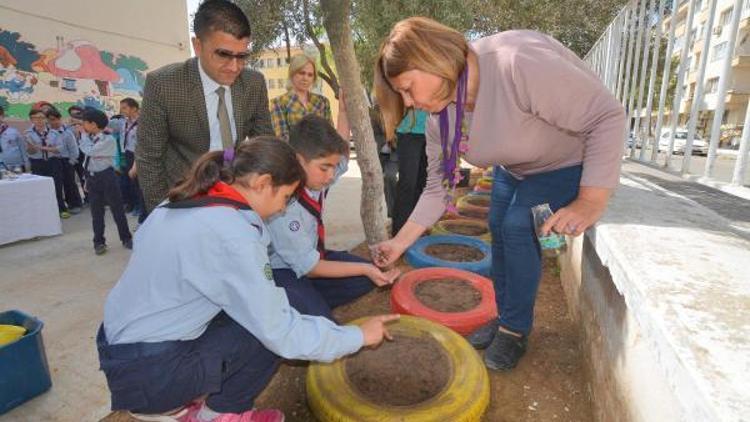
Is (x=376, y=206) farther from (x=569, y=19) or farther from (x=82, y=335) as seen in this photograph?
(x=569, y=19)

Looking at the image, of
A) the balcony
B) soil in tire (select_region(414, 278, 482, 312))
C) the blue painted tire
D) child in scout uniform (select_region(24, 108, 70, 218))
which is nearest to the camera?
soil in tire (select_region(414, 278, 482, 312))

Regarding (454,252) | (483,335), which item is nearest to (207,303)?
(483,335)

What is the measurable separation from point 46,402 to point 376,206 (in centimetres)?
244

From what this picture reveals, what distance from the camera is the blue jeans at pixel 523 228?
75.2 inches

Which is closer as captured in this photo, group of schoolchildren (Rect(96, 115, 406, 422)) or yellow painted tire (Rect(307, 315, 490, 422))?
group of schoolchildren (Rect(96, 115, 406, 422))

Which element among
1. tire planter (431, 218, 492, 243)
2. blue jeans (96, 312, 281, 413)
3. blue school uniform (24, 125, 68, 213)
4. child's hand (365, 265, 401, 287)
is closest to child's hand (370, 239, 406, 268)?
child's hand (365, 265, 401, 287)

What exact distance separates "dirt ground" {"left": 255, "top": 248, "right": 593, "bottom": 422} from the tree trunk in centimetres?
155

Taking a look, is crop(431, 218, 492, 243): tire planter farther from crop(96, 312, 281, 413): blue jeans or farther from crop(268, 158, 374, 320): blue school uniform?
crop(96, 312, 281, 413): blue jeans

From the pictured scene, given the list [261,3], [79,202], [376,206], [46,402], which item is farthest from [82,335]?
[261,3]

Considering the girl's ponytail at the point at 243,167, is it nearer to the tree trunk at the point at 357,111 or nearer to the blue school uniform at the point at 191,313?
the blue school uniform at the point at 191,313

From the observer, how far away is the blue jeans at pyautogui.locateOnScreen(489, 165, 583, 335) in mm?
1910

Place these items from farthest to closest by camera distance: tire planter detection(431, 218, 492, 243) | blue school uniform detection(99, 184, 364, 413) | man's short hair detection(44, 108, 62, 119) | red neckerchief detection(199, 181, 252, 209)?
man's short hair detection(44, 108, 62, 119)
tire planter detection(431, 218, 492, 243)
red neckerchief detection(199, 181, 252, 209)
blue school uniform detection(99, 184, 364, 413)

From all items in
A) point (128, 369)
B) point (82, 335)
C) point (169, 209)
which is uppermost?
point (169, 209)

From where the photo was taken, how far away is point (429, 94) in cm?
164
